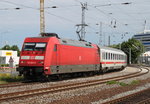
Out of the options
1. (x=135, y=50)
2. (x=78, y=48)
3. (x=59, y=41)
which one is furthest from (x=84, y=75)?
(x=135, y=50)

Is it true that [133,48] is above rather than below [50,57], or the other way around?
above

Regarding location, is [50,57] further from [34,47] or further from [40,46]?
[34,47]

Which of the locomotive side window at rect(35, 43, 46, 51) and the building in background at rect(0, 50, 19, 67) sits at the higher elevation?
the locomotive side window at rect(35, 43, 46, 51)

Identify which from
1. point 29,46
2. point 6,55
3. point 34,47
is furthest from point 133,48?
point 34,47

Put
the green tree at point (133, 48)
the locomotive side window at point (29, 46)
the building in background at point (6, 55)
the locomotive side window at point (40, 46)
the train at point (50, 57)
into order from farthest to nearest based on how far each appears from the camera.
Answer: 1. the green tree at point (133, 48)
2. the building in background at point (6, 55)
3. the locomotive side window at point (29, 46)
4. the locomotive side window at point (40, 46)
5. the train at point (50, 57)

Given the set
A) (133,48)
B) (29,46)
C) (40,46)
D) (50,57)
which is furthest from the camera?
(133,48)

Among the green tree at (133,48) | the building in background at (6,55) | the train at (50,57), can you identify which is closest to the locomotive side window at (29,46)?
the train at (50,57)

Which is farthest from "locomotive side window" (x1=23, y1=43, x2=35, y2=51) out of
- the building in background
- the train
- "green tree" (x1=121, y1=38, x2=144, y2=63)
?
"green tree" (x1=121, y1=38, x2=144, y2=63)

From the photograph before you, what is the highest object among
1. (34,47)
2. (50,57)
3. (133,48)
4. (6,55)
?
(34,47)

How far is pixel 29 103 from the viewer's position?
11742 mm

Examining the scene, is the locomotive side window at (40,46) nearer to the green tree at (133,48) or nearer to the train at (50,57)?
the train at (50,57)

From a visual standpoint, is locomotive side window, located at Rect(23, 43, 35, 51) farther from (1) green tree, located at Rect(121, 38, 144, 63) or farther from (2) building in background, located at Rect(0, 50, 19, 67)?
(1) green tree, located at Rect(121, 38, 144, 63)

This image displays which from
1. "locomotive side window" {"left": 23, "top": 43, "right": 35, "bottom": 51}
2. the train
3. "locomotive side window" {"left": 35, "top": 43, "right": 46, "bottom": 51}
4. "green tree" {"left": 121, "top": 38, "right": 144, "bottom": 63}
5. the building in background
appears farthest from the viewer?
"green tree" {"left": 121, "top": 38, "right": 144, "bottom": 63}

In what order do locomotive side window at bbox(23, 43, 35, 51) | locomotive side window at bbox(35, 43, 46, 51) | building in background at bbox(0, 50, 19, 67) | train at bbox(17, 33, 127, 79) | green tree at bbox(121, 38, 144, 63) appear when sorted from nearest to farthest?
train at bbox(17, 33, 127, 79) < locomotive side window at bbox(35, 43, 46, 51) < locomotive side window at bbox(23, 43, 35, 51) < building in background at bbox(0, 50, 19, 67) < green tree at bbox(121, 38, 144, 63)
